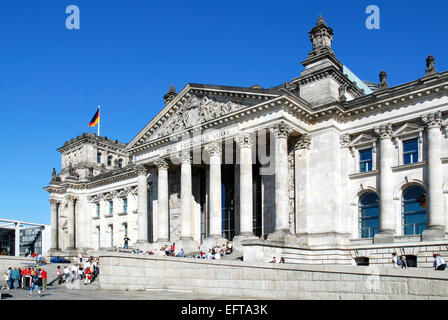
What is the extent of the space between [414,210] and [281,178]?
377 inches

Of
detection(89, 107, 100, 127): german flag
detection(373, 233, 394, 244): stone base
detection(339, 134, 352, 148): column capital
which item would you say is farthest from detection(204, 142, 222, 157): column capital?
detection(89, 107, 100, 127): german flag

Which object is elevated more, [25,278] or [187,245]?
[187,245]

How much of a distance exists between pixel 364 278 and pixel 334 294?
168cm

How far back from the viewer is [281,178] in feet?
115

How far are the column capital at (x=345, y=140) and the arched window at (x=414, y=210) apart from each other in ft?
18.7

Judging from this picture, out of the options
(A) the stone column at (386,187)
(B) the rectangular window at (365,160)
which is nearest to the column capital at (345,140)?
(B) the rectangular window at (365,160)

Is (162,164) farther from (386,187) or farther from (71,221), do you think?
(71,221)

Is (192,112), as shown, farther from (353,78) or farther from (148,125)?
(353,78)

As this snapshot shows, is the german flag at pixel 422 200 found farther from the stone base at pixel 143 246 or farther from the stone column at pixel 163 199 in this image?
the stone base at pixel 143 246

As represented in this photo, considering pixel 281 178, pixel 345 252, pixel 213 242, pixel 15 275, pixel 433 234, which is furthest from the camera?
pixel 213 242

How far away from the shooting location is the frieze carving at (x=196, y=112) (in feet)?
131

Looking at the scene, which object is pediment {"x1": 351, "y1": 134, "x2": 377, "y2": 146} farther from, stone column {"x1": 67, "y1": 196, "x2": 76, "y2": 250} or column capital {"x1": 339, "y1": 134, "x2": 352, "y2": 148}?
stone column {"x1": 67, "y1": 196, "x2": 76, "y2": 250}

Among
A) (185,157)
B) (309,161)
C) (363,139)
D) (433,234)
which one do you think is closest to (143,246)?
(185,157)
